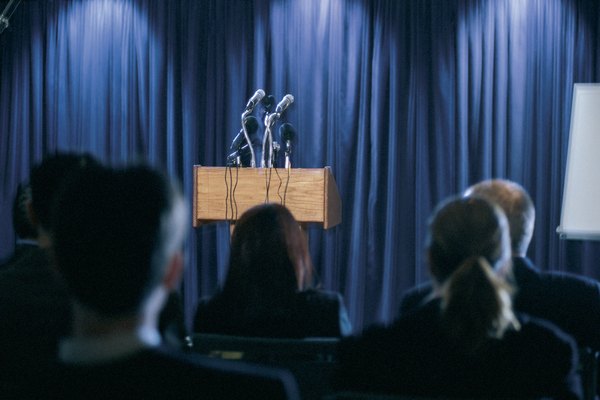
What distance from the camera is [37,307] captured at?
194 cm

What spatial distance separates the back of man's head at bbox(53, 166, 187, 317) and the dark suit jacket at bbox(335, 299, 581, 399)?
31.5 inches

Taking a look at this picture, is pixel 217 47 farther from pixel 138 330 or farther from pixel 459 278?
pixel 138 330

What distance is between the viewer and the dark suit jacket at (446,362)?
164 centimetres

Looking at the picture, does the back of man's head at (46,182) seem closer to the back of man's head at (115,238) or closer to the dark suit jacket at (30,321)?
the dark suit jacket at (30,321)

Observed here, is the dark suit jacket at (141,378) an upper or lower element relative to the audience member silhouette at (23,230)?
lower

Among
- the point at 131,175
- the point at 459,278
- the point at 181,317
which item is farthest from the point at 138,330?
the point at 181,317

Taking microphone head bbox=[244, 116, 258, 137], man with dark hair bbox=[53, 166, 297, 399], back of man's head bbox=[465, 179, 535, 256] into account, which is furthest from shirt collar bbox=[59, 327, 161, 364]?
microphone head bbox=[244, 116, 258, 137]

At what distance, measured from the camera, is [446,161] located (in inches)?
219

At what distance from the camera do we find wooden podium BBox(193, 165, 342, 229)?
4590 mm

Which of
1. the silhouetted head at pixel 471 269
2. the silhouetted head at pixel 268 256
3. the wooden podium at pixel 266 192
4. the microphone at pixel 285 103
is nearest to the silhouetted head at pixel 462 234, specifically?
the silhouetted head at pixel 471 269

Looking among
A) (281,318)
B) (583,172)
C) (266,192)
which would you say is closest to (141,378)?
(281,318)

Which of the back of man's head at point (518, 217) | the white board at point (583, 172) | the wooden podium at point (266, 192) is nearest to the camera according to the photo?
the back of man's head at point (518, 217)

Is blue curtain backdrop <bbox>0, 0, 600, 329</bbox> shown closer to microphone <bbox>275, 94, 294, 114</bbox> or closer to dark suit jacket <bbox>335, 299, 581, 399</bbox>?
microphone <bbox>275, 94, 294, 114</bbox>

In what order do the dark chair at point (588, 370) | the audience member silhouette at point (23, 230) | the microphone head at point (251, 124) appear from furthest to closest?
1. the microphone head at point (251, 124)
2. the dark chair at point (588, 370)
3. the audience member silhouette at point (23, 230)
